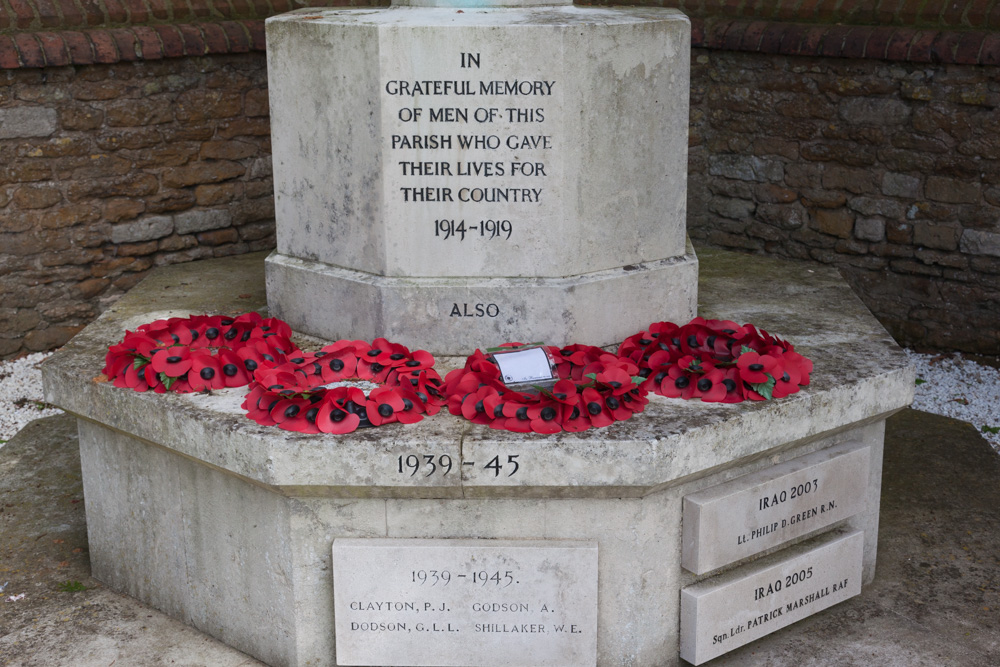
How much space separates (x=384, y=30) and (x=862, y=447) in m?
2.08

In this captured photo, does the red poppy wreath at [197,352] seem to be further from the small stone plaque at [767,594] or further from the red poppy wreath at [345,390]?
the small stone plaque at [767,594]

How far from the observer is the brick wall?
589 cm

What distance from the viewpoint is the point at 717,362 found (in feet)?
11.7

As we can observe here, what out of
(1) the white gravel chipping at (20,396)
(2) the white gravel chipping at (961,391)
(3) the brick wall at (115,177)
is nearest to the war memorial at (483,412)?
(1) the white gravel chipping at (20,396)

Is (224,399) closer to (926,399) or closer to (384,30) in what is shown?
(384,30)

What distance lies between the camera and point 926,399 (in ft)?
18.6

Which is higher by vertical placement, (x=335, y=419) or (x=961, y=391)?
(x=335, y=419)

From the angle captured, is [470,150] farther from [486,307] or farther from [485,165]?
[486,307]

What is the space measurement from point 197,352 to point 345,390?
62 centimetres

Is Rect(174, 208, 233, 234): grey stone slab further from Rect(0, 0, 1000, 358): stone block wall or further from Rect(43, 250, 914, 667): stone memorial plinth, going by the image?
Rect(43, 250, 914, 667): stone memorial plinth

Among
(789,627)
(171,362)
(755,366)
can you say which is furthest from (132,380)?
(789,627)

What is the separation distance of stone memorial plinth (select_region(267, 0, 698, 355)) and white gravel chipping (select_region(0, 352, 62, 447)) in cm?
217

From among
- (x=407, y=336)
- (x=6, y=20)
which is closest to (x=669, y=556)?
(x=407, y=336)

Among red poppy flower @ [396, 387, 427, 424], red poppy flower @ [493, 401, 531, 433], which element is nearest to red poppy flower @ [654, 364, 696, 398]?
red poppy flower @ [493, 401, 531, 433]
